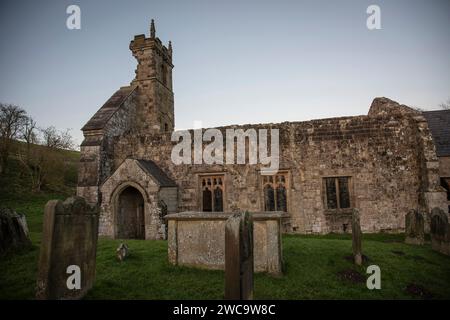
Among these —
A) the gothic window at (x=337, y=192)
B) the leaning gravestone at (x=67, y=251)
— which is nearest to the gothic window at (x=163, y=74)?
the gothic window at (x=337, y=192)

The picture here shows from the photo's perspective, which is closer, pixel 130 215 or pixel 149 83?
pixel 130 215

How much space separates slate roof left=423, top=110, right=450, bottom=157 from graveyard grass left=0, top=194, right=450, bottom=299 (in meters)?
8.23

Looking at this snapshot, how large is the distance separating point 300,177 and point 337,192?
1.68m

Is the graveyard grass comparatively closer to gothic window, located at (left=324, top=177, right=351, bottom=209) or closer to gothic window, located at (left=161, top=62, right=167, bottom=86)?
gothic window, located at (left=324, top=177, right=351, bottom=209)

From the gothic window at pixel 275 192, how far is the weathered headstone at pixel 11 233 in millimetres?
8802

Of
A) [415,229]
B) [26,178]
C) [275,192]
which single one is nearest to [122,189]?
[275,192]

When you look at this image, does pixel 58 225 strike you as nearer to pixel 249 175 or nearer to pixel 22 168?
pixel 249 175

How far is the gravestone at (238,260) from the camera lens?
12.1 ft

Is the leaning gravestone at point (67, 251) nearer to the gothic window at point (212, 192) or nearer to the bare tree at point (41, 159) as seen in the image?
the gothic window at point (212, 192)

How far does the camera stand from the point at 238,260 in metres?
3.71

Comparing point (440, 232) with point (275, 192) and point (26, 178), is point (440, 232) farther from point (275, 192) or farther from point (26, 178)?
point (26, 178)

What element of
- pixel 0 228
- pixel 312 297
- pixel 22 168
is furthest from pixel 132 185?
pixel 22 168
